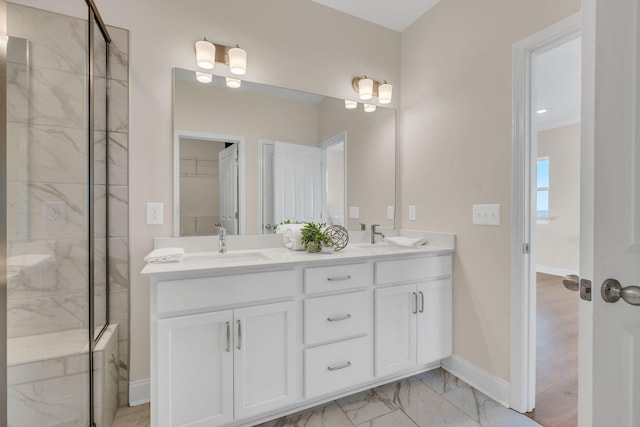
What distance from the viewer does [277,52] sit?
2.12m

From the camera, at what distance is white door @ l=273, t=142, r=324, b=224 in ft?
7.06

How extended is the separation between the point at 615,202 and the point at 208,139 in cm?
193

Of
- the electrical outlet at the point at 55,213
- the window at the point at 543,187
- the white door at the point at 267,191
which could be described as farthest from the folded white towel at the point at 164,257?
the window at the point at 543,187

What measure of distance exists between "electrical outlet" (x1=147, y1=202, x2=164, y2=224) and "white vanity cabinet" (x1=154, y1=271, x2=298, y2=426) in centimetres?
61

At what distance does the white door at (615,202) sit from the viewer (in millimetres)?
768

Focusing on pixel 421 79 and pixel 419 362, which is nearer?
pixel 419 362

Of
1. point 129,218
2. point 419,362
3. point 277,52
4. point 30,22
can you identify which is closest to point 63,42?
point 30,22

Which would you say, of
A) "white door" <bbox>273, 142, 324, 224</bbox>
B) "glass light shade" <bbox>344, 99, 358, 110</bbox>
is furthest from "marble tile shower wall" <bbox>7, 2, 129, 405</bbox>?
"glass light shade" <bbox>344, 99, 358, 110</bbox>

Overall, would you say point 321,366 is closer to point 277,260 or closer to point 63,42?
point 277,260

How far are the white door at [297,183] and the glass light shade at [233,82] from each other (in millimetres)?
445

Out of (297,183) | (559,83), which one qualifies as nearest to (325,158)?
(297,183)

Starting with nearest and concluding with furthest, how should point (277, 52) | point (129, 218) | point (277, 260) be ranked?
point (277, 260) → point (129, 218) → point (277, 52)

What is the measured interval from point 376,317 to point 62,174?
1763 mm

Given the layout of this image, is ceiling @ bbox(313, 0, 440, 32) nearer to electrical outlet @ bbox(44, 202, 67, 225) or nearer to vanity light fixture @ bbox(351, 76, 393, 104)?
vanity light fixture @ bbox(351, 76, 393, 104)
